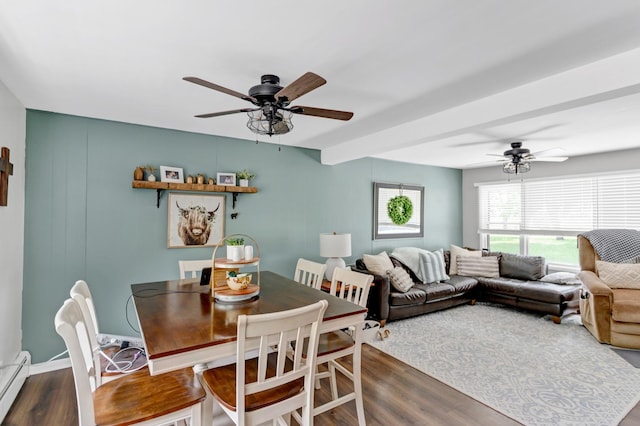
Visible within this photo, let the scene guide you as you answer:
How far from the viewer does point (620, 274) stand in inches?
151

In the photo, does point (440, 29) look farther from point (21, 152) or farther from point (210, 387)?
point (21, 152)

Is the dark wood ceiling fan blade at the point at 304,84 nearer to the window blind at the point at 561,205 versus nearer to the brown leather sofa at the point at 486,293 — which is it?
the brown leather sofa at the point at 486,293

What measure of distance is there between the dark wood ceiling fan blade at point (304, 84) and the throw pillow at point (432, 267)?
364 centimetres

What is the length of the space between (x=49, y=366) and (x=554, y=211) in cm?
692

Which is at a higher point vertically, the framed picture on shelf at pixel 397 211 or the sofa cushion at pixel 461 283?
the framed picture on shelf at pixel 397 211

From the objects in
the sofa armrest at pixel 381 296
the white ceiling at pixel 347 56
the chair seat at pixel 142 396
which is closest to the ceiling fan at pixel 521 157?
the white ceiling at pixel 347 56

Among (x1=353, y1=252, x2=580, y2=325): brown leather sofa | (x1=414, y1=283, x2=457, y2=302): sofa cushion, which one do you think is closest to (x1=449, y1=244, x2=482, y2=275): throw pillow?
(x1=353, y1=252, x2=580, y2=325): brown leather sofa

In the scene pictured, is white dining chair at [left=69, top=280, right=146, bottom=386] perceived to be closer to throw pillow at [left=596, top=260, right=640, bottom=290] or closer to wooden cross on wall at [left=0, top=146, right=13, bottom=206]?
wooden cross on wall at [left=0, top=146, right=13, bottom=206]

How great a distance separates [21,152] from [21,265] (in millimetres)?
988

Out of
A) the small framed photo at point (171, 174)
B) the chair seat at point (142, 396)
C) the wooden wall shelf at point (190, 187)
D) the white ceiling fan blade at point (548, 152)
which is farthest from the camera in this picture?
the white ceiling fan blade at point (548, 152)

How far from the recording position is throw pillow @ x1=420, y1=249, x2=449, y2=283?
188 inches

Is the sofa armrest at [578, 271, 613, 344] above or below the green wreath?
below

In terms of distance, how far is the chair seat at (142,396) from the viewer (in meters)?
1.42

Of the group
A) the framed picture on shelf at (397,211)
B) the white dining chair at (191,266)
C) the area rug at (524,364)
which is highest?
the framed picture on shelf at (397,211)
